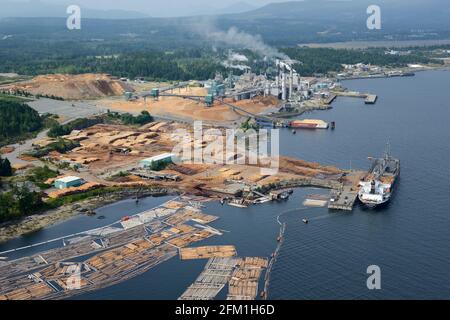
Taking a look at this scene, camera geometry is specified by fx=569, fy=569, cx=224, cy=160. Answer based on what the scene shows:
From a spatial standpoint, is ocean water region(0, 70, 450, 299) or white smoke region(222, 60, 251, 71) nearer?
ocean water region(0, 70, 450, 299)

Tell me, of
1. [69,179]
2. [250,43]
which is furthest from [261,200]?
[250,43]

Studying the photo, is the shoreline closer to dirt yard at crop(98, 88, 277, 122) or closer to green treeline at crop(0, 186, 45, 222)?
green treeline at crop(0, 186, 45, 222)

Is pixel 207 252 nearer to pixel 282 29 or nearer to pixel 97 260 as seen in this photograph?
pixel 97 260

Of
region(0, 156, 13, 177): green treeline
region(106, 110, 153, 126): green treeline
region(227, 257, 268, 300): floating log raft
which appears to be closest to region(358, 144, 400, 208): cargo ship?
region(227, 257, 268, 300): floating log raft

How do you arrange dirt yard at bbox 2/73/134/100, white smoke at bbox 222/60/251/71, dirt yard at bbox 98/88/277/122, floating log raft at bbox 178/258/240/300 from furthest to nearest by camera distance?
1. white smoke at bbox 222/60/251/71
2. dirt yard at bbox 2/73/134/100
3. dirt yard at bbox 98/88/277/122
4. floating log raft at bbox 178/258/240/300

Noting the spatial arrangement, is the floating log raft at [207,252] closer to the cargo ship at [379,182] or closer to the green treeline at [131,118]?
the cargo ship at [379,182]

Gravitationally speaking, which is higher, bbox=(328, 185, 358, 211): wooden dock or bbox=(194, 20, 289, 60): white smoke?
bbox=(194, 20, 289, 60): white smoke
